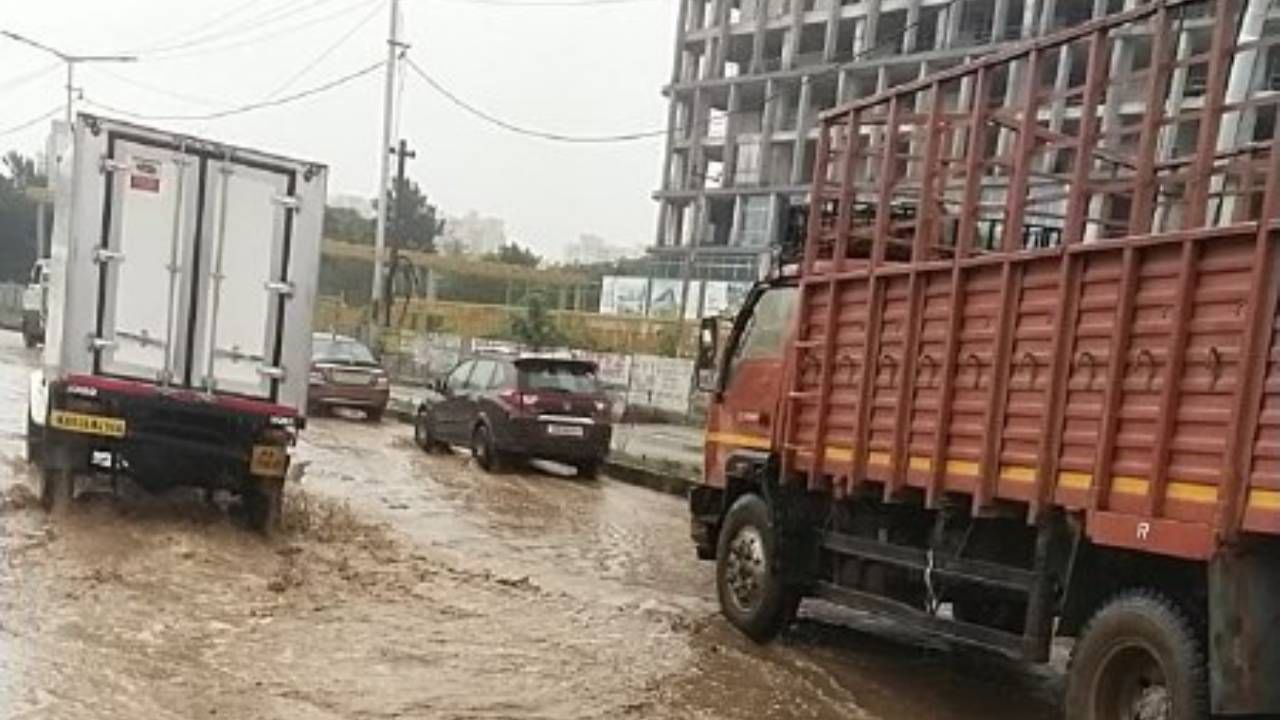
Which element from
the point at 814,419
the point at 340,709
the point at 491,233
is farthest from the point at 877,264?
the point at 491,233

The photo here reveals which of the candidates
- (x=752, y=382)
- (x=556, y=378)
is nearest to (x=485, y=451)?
(x=556, y=378)

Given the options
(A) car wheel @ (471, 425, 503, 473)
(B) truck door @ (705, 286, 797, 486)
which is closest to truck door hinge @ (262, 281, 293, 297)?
(B) truck door @ (705, 286, 797, 486)

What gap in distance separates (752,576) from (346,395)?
17442 mm

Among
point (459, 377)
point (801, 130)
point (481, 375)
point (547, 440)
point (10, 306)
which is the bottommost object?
point (10, 306)

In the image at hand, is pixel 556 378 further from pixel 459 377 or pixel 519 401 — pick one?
pixel 459 377

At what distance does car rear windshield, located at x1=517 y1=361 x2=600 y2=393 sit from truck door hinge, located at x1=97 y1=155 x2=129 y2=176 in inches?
325

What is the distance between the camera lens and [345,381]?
25562 mm

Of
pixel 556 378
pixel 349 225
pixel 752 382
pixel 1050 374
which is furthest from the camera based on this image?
pixel 349 225

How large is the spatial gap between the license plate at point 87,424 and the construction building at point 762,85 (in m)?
54.0

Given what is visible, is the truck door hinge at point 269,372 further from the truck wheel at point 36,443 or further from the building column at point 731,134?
the building column at point 731,134

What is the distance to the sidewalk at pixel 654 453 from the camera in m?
19.0

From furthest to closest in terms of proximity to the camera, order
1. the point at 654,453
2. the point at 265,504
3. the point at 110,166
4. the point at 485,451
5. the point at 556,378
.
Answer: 1. the point at 654,453
2. the point at 485,451
3. the point at 556,378
4. the point at 265,504
5. the point at 110,166

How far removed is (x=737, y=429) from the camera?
9.74 metres

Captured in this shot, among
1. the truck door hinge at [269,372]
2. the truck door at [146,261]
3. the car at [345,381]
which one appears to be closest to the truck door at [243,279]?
the truck door hinge at [269,372]
